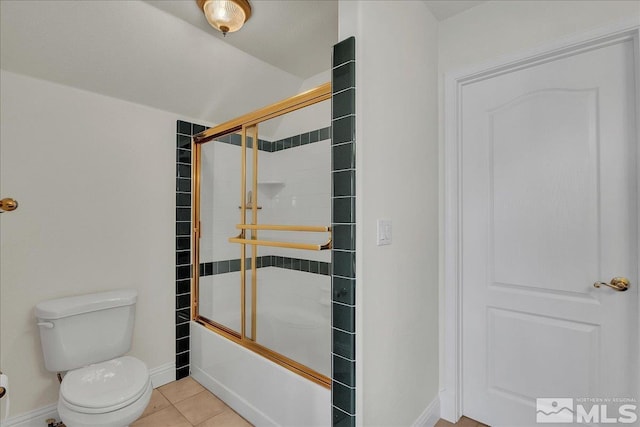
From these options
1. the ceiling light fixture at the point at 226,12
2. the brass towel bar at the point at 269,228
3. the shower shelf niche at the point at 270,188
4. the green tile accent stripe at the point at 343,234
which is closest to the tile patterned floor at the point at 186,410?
the green tile accent stripe at the point at 343,234

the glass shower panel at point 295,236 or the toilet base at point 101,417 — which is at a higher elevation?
the glass shower panel at point 295,236

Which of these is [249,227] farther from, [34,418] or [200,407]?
[34,418]

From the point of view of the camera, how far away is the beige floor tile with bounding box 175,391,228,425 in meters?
1.96

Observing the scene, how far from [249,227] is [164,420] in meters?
1.23

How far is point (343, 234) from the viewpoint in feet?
4.38

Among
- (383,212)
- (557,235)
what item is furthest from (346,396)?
(557,235)

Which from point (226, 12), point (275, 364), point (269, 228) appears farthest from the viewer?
point (269, 228)

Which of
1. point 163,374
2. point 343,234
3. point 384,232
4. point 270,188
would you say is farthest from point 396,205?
point 163,374

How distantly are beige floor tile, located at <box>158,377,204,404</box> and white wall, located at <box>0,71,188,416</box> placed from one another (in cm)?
17

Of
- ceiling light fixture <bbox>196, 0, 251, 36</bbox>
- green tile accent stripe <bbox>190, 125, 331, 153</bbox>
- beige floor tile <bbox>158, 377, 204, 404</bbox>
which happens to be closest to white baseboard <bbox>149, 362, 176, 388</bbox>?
beige floor tile <bbox>158, 377, 204, 404</bbox>

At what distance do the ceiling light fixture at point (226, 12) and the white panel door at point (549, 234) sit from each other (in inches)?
51.4

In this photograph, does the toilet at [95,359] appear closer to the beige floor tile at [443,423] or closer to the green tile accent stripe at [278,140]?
the green tile accent stripe at [278,140]

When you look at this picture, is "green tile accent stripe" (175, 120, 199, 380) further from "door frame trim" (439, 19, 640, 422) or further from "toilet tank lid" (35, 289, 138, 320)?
"door frame trim" (439, 19, 640, 422)

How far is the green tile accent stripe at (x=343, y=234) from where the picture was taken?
1.31 metres
